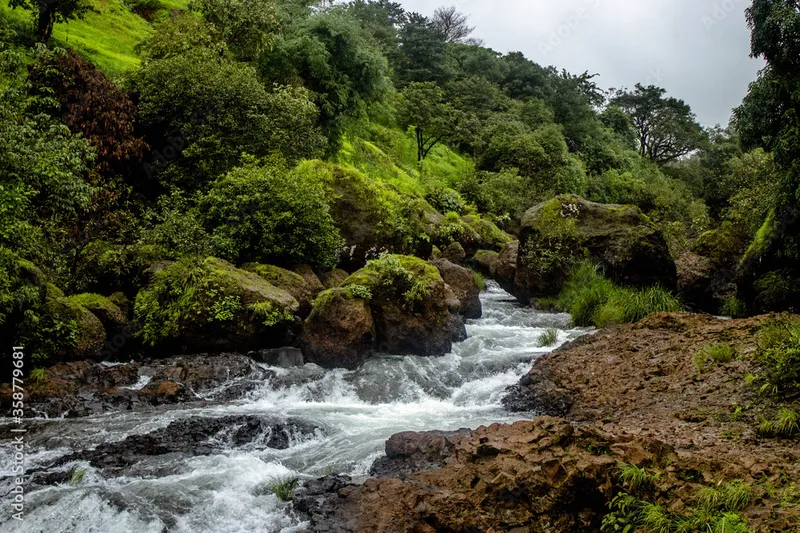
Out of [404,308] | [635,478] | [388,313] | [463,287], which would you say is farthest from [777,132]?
[635,478]

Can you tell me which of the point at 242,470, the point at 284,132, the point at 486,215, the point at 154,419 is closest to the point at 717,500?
the point at 242,470

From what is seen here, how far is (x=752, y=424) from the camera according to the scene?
6852 mm

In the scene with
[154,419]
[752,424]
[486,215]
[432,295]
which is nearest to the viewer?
[752,424]

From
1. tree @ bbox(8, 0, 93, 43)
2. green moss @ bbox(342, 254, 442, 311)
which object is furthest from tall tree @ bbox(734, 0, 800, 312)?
tree @ bbox(8, 0, 93, 43)

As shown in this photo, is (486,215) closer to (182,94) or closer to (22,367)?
(182,94)

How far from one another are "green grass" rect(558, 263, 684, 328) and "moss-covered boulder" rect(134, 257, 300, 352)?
322 inches

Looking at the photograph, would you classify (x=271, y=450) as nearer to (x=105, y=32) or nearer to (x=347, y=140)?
(x=347, y=140)

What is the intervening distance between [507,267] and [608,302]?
6.36 m

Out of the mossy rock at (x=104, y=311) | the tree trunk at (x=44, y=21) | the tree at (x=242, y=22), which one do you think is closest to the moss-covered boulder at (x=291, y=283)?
the mossy rock at (x=104, y=311)

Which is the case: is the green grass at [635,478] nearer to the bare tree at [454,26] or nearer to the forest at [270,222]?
the forest at [270,222]

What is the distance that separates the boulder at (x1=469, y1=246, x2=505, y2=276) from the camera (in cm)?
2458

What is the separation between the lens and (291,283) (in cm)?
1376

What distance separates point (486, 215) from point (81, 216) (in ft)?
76.4

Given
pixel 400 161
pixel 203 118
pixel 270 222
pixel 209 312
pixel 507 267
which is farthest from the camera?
pixel 400 161
